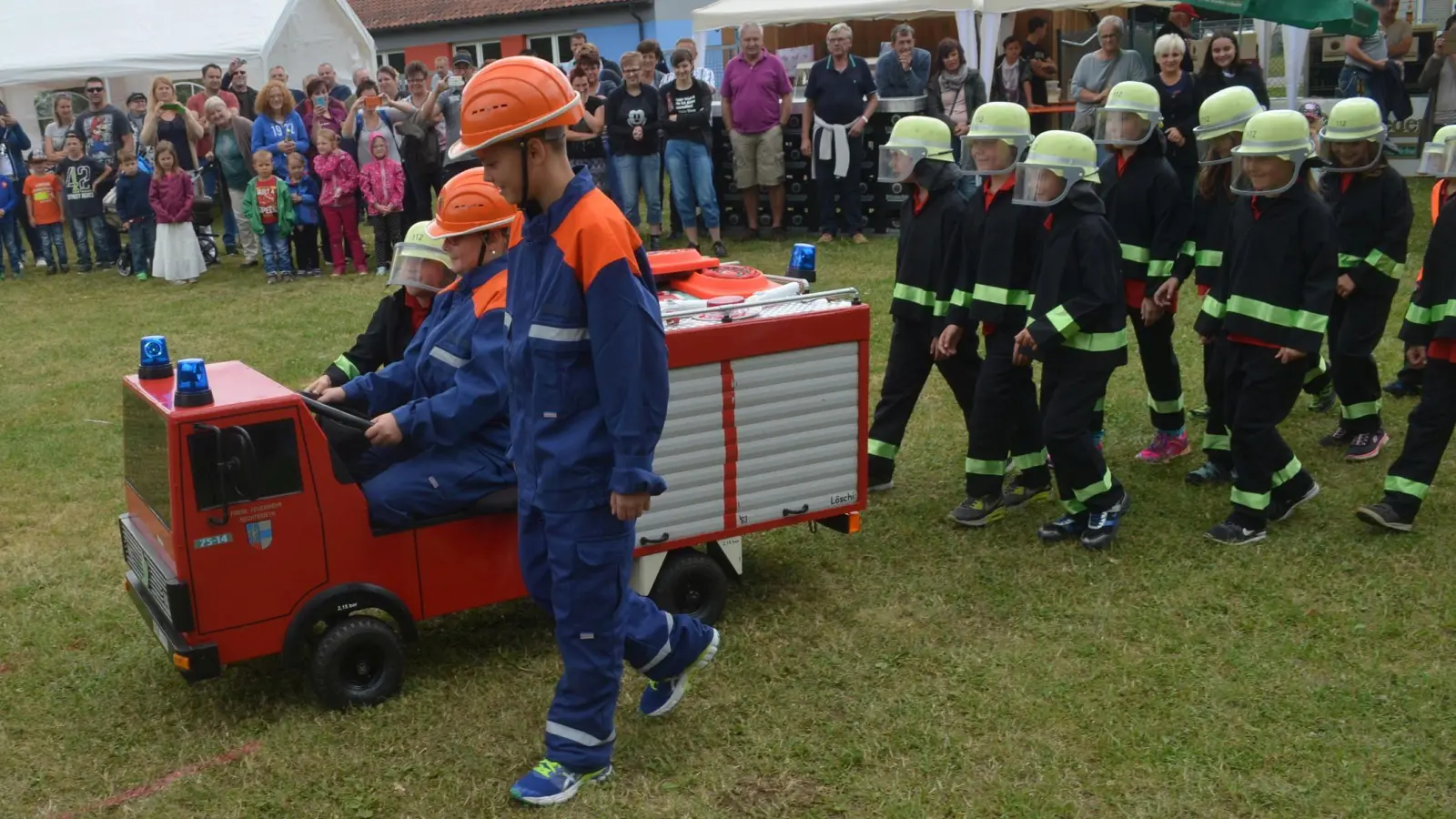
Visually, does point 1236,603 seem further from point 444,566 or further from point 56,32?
point 56,32

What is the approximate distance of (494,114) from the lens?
3.93 metres

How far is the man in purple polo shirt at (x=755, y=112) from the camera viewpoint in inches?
591

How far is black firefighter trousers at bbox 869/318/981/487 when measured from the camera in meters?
7.05

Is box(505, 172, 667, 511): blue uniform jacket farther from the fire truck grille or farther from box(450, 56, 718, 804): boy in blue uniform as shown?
the fire truck grille

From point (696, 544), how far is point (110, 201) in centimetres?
1385

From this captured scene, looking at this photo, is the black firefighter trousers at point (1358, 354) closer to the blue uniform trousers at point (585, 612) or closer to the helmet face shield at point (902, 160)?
the helmet face shield at point (902, 160)

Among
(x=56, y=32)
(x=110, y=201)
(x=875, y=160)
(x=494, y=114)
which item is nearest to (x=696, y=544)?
(x=494, y=114)

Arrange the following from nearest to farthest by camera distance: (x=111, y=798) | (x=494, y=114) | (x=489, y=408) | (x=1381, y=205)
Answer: (x=494, y=114) < (x=111, y=798) < (x=489, y=408) < (x=1381, y=205)

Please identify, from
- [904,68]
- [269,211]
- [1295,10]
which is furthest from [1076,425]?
[269,211]

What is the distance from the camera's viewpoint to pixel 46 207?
54.2ft

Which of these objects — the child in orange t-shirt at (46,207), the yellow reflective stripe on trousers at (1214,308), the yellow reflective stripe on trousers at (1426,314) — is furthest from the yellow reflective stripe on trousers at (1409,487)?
the child in orange t-shirt at (46,207)

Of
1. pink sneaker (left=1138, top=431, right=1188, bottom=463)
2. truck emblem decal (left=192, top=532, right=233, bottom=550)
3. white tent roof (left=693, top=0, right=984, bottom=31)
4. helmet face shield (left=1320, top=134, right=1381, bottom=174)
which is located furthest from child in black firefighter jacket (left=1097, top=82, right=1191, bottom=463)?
white tent roof (left=693, top=0, right=984, bottom=31)

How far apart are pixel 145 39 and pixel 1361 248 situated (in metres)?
19.8

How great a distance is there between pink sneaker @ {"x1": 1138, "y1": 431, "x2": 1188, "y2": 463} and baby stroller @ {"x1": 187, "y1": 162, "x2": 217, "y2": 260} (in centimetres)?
1211
